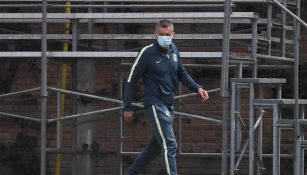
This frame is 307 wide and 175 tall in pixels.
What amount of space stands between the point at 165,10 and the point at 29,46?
178 cm

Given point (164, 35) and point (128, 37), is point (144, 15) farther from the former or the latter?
point (164, 35)

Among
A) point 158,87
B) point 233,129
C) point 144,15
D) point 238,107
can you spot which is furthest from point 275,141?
point 144,15

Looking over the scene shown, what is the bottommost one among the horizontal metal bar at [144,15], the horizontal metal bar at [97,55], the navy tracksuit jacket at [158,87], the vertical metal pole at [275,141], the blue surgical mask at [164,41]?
the vertical metal pole at [275,141]

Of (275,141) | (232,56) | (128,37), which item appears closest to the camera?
(275,141)

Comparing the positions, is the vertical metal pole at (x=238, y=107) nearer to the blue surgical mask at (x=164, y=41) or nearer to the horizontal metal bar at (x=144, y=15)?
the horizontal metal bar at (x=144, y=15)

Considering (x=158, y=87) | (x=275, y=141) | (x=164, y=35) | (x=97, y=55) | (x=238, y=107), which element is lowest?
(x=275, y=141)

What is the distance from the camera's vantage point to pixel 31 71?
1389 centimetres

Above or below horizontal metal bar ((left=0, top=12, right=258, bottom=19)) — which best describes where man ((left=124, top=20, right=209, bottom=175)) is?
below

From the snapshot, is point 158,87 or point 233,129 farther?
point 233,129

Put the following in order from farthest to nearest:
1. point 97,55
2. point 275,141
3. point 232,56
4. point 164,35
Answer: point 97,55 < point 232,56 < point 275,141 < point 164,35

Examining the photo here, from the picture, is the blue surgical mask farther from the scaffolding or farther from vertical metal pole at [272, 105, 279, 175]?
vertical metal pole at [272, 105, 279, 175]

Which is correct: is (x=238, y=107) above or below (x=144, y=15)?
below

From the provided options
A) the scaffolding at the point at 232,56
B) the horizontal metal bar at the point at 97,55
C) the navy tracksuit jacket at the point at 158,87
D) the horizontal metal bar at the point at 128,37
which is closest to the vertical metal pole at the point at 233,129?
the scaffolding at the point at 232,56

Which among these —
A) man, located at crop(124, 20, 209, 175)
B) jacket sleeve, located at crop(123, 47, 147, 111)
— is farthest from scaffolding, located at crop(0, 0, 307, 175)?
jacket sleeve, located at crop(123, 47, 147, 111)
